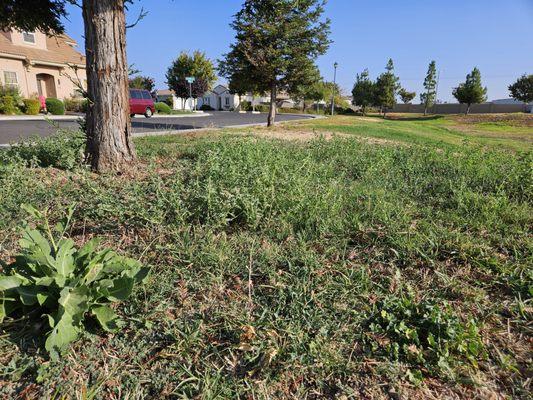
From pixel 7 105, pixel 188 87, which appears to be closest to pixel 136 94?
pixel 7 105

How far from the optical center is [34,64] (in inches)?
888

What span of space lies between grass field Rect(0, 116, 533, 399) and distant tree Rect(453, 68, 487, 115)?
5356cm

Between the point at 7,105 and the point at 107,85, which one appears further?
the point at 7,105

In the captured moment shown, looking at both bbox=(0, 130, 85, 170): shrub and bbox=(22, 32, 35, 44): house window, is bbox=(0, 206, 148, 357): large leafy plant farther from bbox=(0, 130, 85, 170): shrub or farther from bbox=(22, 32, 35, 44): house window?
bbox=(22, 32, 35, 44): house window

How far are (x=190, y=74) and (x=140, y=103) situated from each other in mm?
21307

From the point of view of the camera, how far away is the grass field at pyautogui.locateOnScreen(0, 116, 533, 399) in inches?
66.2

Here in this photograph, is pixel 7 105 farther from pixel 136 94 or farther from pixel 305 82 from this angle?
pixel 305 82

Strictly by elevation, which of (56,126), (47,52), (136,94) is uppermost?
(47,52)

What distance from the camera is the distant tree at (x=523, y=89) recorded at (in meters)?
47.8

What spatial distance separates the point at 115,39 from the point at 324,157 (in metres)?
3.70

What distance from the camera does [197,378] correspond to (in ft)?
5.48

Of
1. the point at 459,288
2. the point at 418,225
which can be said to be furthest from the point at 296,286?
the point at 418,225

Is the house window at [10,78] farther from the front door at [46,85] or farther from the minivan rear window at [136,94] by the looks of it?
the minivan rear window at [136,94]

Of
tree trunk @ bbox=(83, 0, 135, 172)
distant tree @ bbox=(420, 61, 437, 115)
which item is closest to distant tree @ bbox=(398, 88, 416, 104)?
distant tree @ bbox=(420, 61, 437, 115)
